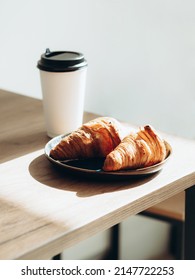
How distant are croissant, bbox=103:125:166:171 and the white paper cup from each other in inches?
8.2

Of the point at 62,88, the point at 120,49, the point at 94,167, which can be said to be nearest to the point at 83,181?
the point at 94,167

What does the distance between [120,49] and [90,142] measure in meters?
0.82

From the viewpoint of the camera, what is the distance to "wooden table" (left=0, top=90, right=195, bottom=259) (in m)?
0.79

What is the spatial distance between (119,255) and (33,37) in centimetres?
85

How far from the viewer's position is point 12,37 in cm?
199

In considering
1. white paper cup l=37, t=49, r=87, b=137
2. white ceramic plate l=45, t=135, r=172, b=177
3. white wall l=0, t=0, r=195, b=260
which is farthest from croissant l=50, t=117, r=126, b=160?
white wall l=0, t=0, r=195, b=260

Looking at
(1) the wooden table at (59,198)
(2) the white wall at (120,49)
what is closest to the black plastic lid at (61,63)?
(1) the wooden table at (59,198)

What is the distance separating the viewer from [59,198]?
Answer: 2.92ft

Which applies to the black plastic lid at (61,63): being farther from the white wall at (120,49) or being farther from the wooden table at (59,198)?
the white wall at (120,49)

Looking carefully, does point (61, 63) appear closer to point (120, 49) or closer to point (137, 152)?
point (137, 152)

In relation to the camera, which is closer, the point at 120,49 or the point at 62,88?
the point at 62,88

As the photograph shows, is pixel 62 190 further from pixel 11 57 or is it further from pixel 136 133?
pixel 11 57

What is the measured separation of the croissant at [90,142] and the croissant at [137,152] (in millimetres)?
33

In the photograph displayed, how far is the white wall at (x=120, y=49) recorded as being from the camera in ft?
5.20
